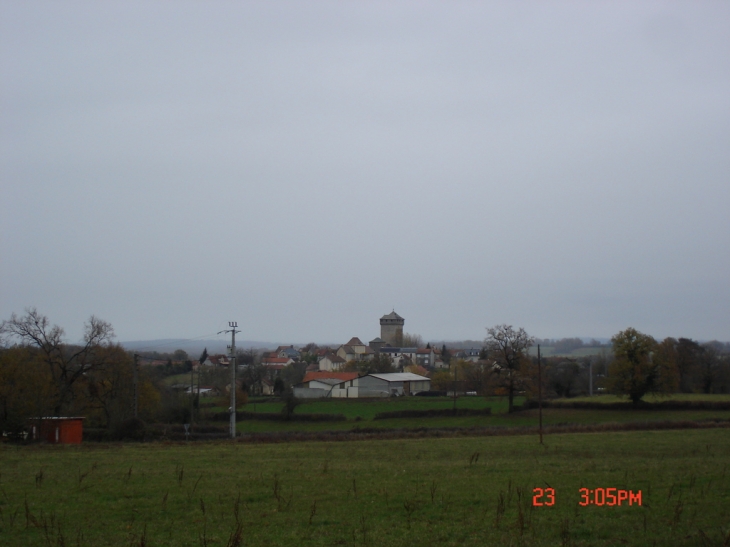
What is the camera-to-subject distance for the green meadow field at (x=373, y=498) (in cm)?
1137

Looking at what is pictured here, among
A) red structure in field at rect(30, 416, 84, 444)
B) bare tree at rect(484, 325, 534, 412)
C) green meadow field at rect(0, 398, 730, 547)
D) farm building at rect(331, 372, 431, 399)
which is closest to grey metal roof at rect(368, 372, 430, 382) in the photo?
farm building at rect(331, 372, 431, 399)

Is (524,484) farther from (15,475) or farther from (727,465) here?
(15,475)

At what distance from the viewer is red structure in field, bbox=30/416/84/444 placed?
38747 mm

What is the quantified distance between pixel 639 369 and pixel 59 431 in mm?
52565

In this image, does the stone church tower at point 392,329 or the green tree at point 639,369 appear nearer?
the green tree at point 639,369

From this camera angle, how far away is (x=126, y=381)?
5747cm

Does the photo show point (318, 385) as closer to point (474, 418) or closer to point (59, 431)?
point (474, 418)

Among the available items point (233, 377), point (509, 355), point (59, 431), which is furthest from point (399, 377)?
point (59, 431)

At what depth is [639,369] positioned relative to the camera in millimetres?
63375

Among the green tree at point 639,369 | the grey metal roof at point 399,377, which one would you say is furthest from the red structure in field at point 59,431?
the grey metal roof at point 399,377

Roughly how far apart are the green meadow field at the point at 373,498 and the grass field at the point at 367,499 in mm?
41

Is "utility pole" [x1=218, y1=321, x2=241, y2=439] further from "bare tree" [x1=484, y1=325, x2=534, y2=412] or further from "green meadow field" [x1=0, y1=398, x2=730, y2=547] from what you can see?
"bare tree" [x1=484, y1=325, x2=534, y2=412]

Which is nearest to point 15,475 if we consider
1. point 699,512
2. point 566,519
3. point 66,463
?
point 66,463

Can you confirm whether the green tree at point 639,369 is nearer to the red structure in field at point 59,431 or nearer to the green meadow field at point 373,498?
the green meadow field at point 373,498
